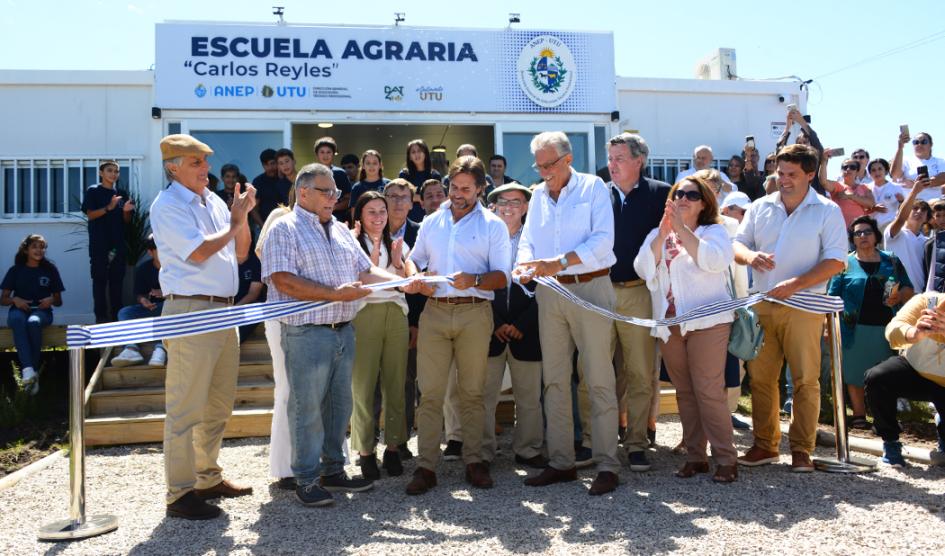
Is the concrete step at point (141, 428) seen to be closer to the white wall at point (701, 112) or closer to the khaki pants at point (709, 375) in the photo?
the khaki pants at point (709, 375)


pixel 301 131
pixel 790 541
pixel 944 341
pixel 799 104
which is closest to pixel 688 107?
pixel 799 104

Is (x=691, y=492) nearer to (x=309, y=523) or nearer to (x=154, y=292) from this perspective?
(x=309, y=523)

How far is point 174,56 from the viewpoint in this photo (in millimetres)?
9328

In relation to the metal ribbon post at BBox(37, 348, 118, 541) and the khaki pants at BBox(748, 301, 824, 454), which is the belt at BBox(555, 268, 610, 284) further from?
the metal ribbon post at BBox(37, 348, 118, 541)

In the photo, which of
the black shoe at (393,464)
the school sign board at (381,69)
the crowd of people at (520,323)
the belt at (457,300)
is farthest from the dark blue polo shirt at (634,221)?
the school sign board at (381,69)

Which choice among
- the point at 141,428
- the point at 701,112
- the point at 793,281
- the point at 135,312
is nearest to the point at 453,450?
the point at 793,281

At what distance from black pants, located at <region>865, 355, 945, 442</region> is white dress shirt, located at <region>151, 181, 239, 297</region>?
4.51 m

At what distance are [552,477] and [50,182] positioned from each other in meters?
7.89

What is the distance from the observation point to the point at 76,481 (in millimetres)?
4207

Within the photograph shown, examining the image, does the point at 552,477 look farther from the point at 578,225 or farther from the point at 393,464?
the point at 578,225

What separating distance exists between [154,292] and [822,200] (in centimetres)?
670

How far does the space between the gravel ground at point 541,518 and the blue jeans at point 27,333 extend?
363 cm

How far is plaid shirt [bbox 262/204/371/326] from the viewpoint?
4551mm

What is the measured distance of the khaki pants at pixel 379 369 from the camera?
534 cm
